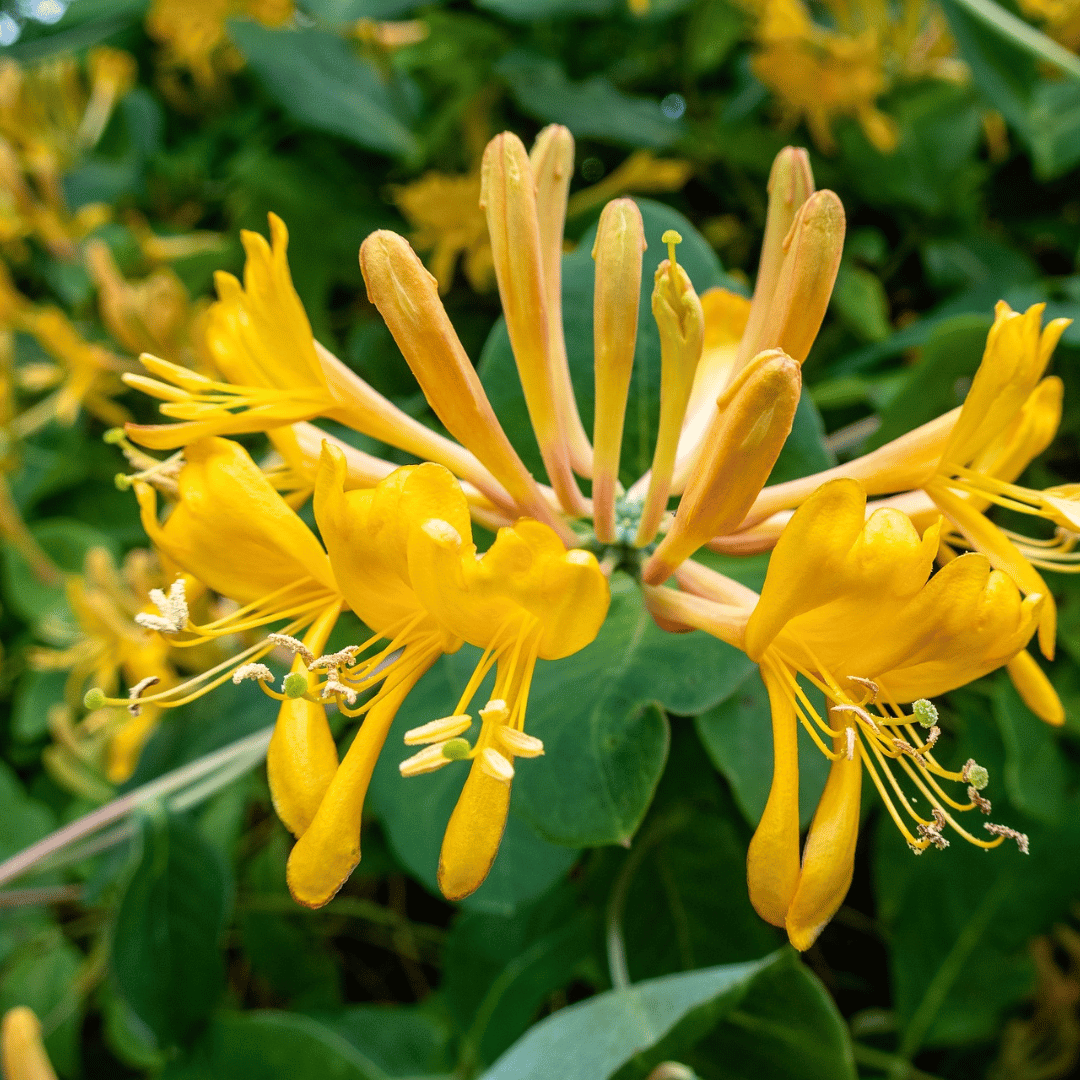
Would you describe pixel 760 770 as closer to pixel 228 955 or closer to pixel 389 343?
pixel 389 343

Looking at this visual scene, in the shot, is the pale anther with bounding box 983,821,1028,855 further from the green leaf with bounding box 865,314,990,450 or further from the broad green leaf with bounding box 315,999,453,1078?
the broad green leaf with bounding box 315,999,453,1078

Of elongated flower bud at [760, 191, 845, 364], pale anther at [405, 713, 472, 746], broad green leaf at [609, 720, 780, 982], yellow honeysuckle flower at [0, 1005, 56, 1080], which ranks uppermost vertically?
elongated flower bud at [760, 191, 845, 364]

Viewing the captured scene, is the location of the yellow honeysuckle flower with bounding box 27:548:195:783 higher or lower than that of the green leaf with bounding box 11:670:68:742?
higher

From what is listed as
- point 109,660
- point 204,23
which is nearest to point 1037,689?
point 109,660

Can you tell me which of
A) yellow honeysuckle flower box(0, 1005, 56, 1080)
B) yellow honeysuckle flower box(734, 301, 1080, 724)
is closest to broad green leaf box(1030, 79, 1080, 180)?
yellow honeysuckle flower box(734, 301, 1080, 724)

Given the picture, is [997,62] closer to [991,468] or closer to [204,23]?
[991,468]

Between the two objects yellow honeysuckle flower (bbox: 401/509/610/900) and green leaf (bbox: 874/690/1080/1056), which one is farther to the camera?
green leaf (bbox: 874/690/1080/1056)
